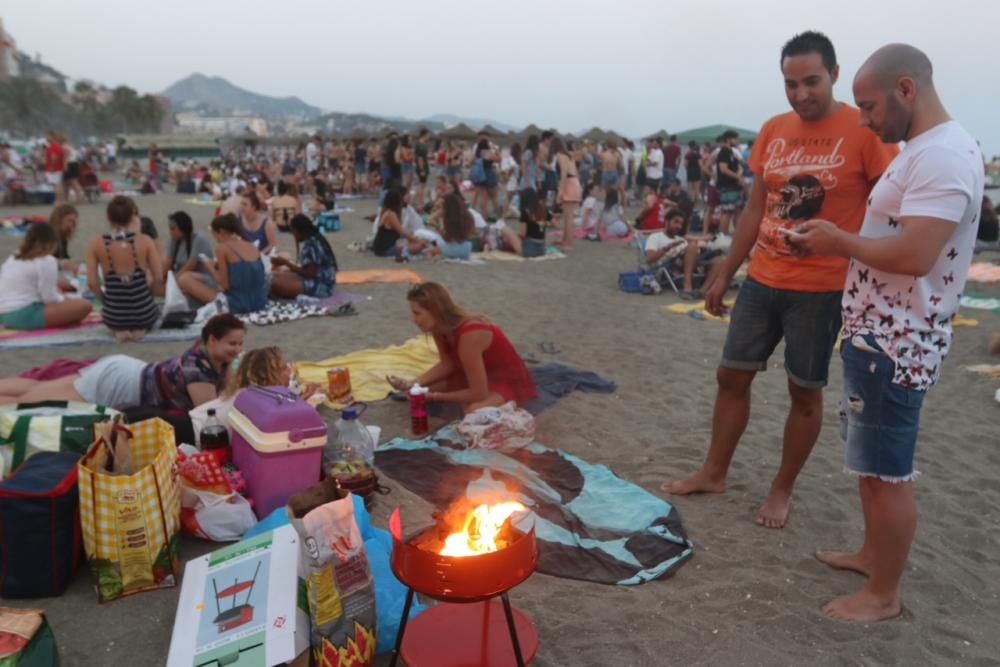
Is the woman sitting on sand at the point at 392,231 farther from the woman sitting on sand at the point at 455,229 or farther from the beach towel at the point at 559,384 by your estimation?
the beach towel at the point at 559,384

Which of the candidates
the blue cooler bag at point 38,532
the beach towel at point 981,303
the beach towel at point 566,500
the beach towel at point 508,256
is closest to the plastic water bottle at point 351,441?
the beach towel at point 566,500

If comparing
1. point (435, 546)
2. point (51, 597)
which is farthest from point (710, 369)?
point (51, 597)

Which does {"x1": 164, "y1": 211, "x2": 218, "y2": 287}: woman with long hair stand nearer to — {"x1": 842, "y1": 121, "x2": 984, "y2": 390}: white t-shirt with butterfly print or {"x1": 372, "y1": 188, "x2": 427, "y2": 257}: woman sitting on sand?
{"x1": 372, "y1": 188, "x2": 427, "y2": 257}: woman sitting on sand

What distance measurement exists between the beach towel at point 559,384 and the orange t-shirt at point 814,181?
2241 millimetres

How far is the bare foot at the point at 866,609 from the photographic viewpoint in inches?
107

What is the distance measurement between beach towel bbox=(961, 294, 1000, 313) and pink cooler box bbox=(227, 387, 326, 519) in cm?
784

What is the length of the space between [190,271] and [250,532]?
550 centimetres

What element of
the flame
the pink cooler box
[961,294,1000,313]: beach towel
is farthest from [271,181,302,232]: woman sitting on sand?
the flame

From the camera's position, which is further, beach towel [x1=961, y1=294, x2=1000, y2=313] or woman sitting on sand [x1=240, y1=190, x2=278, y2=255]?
woman sitting on sand [x1=240, y1=190, x2=278, y2=255]

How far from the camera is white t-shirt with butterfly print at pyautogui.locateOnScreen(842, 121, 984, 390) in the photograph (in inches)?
85.0

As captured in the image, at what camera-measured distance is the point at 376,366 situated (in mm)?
5914

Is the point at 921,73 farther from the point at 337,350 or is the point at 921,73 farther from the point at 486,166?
the point at 486,166

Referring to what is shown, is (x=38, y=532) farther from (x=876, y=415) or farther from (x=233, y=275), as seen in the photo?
(x=233, y=275)

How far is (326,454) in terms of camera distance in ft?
12.5
